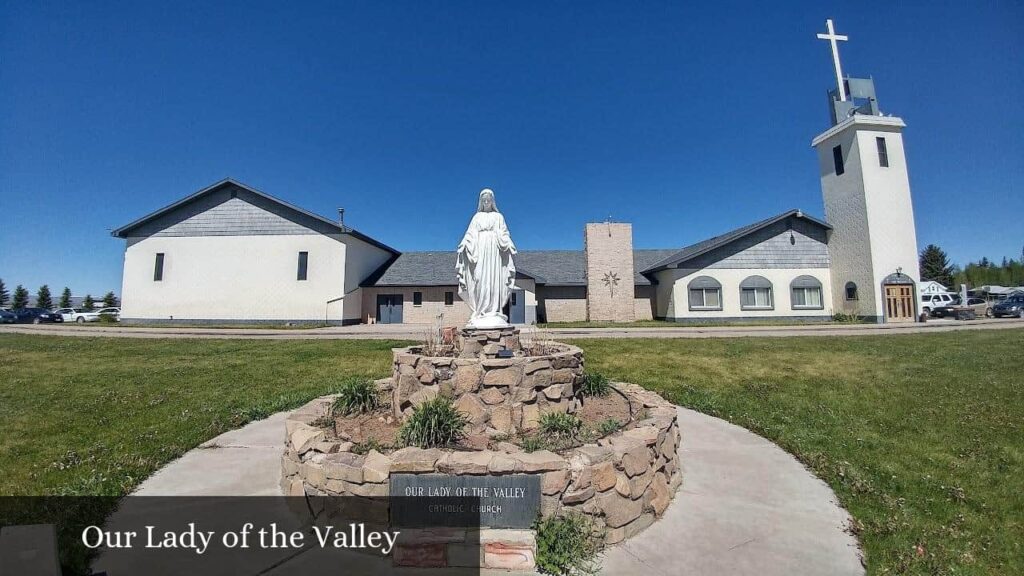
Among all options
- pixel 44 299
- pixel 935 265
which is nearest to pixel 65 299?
pixel 44 299

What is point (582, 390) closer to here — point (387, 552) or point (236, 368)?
point (387, 552)

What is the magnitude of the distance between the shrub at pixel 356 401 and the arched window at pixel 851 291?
1133 inches

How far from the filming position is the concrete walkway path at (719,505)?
3.35 meters

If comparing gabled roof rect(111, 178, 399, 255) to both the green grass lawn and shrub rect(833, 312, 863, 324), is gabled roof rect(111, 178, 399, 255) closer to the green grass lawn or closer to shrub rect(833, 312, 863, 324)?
the green grass lawn

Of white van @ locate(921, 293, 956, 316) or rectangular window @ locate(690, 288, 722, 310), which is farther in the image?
white van @ locate(921, 293, 956, 316)

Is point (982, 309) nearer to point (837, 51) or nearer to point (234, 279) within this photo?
point (837, 51)

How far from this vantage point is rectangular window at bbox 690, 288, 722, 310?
86.0 ft

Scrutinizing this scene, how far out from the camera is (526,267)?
102 feet

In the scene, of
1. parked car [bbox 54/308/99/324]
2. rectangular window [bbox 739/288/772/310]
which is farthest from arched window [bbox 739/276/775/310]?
parked car [bbox 54/308/99/324]

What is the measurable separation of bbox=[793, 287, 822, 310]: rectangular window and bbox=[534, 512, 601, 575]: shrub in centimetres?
2845

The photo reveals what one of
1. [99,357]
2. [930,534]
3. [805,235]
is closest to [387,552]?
[930,534]

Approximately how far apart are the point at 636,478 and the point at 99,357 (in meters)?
16.8

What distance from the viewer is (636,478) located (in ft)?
12.9

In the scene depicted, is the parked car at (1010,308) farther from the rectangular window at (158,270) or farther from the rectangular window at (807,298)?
the rectangular window at (158,270)
